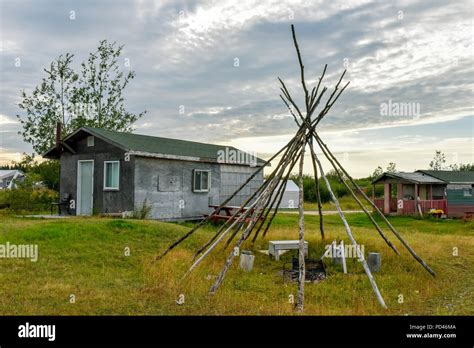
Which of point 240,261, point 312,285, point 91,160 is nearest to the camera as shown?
point 312,285

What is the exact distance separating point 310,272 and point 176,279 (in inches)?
122

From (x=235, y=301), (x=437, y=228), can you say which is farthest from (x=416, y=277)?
(x=437, y=228)

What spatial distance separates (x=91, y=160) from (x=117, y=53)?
56.3 ft

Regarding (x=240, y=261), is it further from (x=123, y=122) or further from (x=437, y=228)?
(x=123, y=122)

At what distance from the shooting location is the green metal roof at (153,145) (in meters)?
18.2

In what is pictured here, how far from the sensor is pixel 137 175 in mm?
17750

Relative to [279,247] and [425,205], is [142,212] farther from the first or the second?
[425,205]

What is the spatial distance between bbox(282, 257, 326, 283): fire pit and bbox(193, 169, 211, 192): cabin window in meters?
10.3

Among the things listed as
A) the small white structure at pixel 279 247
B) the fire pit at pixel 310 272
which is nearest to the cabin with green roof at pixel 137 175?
the small white structure at pixel 279 247

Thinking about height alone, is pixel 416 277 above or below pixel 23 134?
below

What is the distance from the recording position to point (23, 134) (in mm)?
31734

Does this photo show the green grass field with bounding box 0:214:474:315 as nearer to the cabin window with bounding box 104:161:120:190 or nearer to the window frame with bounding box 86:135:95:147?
the cabin window with bounding box 104:161:120:190

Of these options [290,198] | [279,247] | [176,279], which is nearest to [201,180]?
[279,247]
